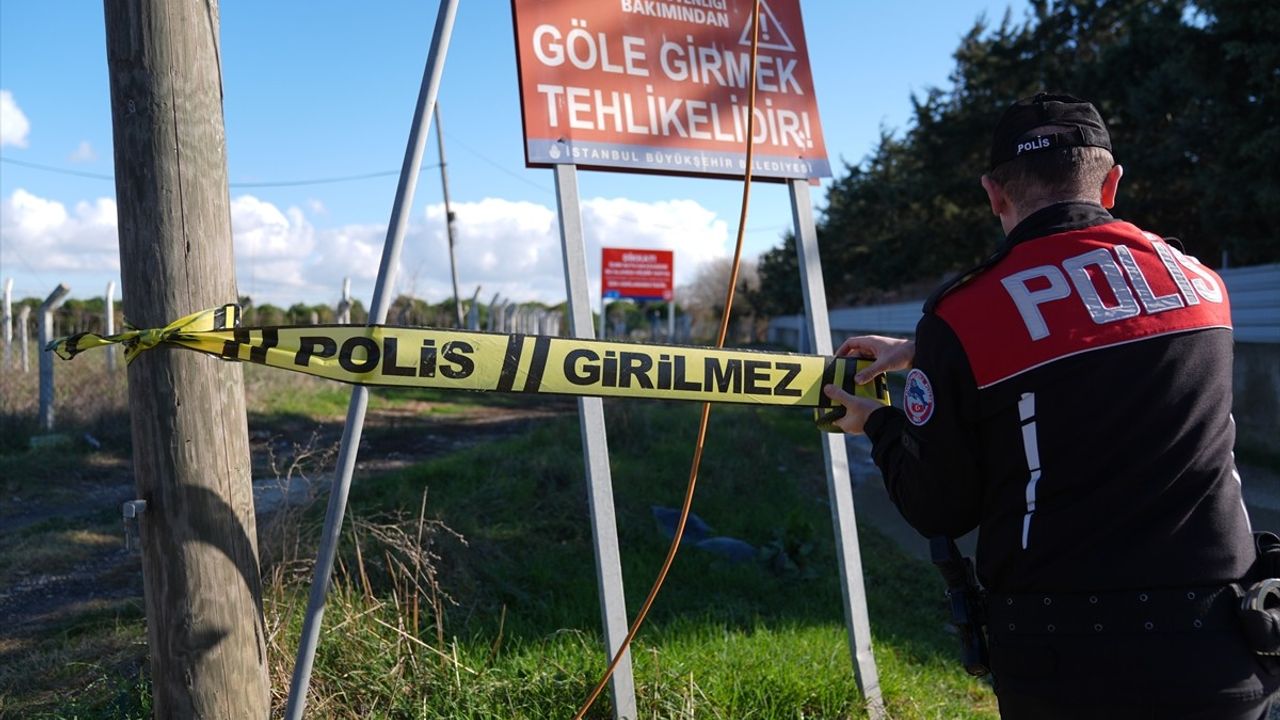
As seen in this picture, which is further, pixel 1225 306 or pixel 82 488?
pixel 82 488

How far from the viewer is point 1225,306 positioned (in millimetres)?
2105

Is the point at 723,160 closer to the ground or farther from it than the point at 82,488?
farther from it

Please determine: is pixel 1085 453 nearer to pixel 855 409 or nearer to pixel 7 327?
pixel 855 409

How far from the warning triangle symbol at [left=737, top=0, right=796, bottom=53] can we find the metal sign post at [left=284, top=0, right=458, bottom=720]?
1502 mm

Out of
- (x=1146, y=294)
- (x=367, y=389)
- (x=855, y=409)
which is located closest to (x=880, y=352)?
(x=855, y=409)

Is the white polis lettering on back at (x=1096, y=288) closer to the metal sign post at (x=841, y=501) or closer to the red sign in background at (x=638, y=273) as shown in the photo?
the metal sign post at (x=841, y=501)

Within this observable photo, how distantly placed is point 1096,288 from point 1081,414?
28cm

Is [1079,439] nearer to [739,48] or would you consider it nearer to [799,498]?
[739,48]

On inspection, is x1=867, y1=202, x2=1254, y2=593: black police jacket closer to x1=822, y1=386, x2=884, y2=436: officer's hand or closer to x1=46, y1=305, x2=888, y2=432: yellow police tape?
x1=822, y1=386, x2=884, y2=436: officer's hand

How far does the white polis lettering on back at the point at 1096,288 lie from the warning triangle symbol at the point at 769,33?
232 cm

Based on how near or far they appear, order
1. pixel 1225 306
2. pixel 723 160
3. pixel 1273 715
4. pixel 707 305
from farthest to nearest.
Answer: pixel 707 305 → pixel 1273 715 → pixel 723 160 → pixel 1225 306

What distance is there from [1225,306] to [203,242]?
100.0 inches

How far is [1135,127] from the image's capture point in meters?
17.4

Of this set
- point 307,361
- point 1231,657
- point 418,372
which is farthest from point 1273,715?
point 307,361
